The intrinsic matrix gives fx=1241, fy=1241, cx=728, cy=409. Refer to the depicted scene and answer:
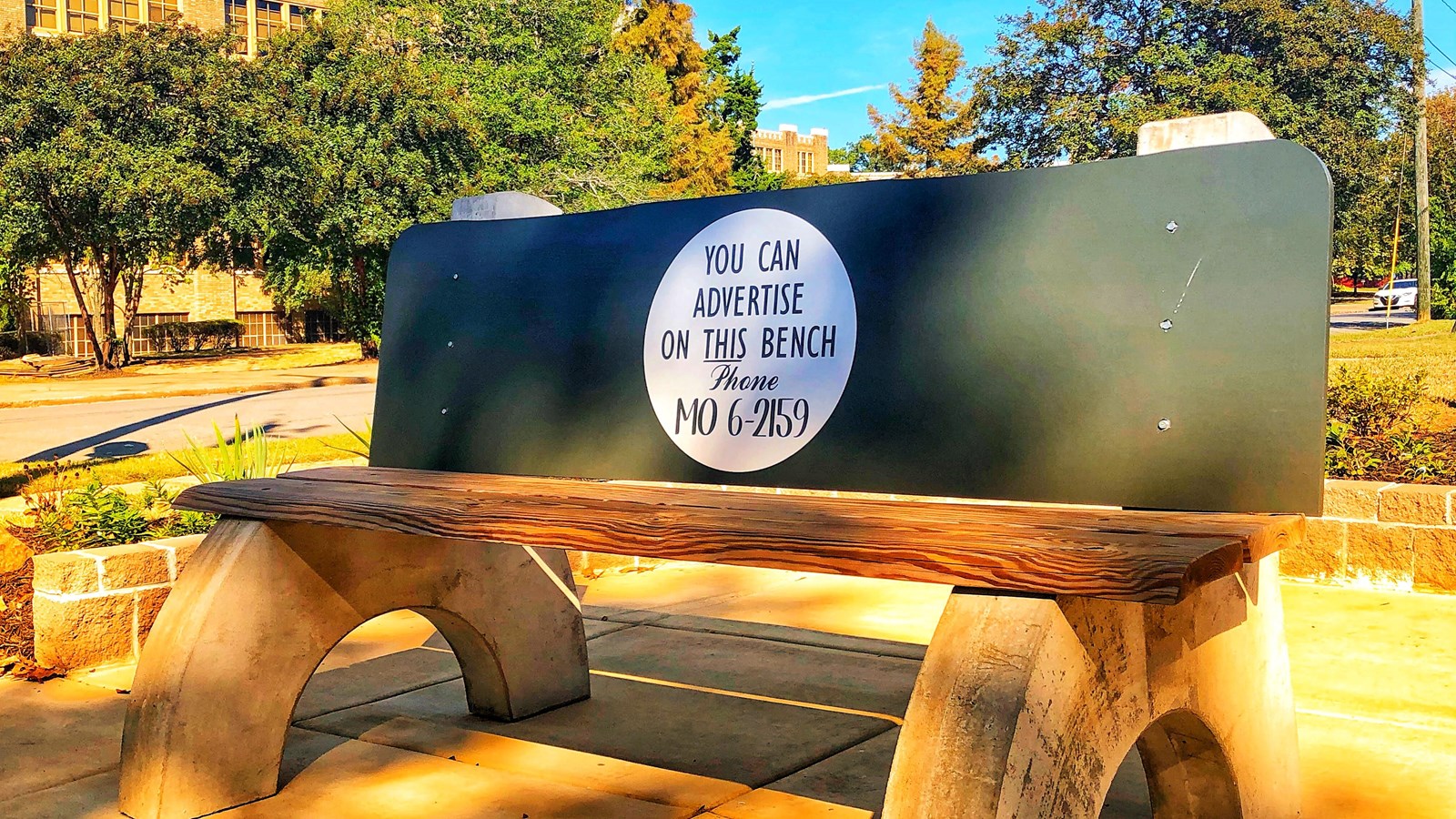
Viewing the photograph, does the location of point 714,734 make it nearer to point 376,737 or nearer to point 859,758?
point 859,758

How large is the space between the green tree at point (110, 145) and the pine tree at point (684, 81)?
69.4ft

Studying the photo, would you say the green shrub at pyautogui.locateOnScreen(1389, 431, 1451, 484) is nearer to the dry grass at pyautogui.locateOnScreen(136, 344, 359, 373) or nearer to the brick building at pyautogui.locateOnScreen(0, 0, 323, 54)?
the dry grass at pyautogui.locateOnScreen(136, 344, 359, 373)

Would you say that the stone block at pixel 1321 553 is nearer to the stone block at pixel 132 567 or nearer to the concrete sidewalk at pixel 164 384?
the stone block at pixel 132 567

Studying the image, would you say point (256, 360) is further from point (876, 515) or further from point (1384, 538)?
point (876, 515)

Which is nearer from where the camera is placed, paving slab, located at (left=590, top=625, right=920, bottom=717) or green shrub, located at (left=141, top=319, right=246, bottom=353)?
paving slab, located at (left=590, top=625, right=920, bottom=717)

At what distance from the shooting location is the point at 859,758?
12.1ft

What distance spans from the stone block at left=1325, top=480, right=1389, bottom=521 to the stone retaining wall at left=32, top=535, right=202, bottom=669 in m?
5.27

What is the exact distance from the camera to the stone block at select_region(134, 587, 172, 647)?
4855 mm

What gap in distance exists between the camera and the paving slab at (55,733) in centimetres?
359

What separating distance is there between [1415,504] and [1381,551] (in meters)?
0.30

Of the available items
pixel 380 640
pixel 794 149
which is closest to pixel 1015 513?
pixel 380 640

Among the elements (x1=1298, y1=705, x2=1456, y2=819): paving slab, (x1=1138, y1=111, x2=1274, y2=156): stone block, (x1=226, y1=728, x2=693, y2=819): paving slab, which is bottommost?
(x1=226, y1=728, x2=693, y2=819): paving slab

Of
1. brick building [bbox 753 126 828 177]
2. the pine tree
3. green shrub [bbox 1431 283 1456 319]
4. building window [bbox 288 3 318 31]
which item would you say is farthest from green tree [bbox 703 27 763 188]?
brick building [bbox 753 126 828 177]

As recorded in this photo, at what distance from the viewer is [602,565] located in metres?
6.90
